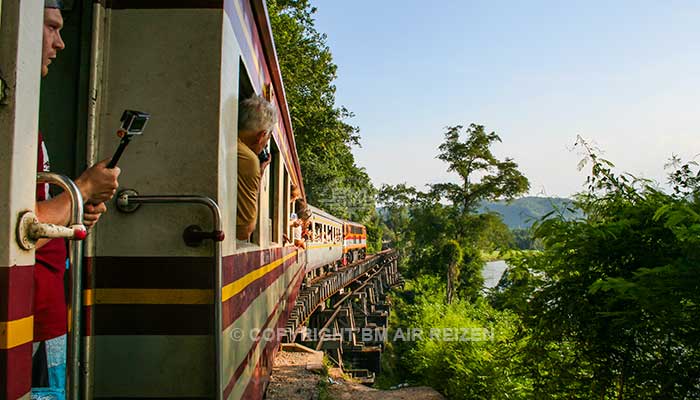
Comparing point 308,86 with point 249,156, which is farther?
point 308,86

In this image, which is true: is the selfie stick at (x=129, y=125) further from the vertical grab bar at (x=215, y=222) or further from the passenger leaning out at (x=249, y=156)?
the passenger leaning out at (x=249, y=156)

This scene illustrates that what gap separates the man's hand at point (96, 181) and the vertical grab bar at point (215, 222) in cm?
40

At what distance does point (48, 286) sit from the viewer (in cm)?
170

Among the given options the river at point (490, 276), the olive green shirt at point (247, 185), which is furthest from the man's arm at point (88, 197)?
the river at point (490, 276)

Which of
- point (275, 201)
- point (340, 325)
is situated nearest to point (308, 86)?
point (340, 325)

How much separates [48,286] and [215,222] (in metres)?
0.57

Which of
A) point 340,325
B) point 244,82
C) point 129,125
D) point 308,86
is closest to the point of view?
point 129,125

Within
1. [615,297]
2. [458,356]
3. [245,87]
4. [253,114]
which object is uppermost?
[245,87]

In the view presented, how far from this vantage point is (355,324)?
20.8 metres

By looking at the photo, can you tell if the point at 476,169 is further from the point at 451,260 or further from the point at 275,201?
the point at 275,201

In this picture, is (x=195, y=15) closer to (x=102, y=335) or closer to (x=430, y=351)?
(x=102, y=335)

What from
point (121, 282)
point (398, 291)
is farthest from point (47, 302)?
point (398, 291)

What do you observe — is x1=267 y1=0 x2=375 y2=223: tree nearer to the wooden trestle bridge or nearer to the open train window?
the wooden trestle bridge

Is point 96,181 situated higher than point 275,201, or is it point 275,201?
point 275,201
